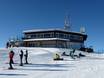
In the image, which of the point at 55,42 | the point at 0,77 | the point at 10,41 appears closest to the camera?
the point at 0,77

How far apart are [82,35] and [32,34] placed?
18.4m

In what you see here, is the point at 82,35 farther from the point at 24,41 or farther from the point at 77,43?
the point at 24,41

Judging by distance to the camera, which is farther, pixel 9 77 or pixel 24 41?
pixel 24 41

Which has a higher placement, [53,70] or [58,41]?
[58,41]

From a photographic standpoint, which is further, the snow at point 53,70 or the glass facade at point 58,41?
the glass facade at point 58,41

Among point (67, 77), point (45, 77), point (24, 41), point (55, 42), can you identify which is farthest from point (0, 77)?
point (24, 41)

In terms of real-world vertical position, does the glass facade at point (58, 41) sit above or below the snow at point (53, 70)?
above

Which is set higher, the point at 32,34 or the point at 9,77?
the point at 32,34

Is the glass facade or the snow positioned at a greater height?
the glass facade

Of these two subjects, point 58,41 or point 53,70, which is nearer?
point 53,70

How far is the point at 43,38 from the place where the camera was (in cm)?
9856

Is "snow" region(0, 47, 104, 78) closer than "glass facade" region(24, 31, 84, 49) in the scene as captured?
Yes

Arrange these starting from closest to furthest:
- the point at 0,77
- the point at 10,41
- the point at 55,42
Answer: the point at 0,77, the point at 55,42, the point at 10,41

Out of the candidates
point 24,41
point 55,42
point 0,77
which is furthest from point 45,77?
point 24,41
